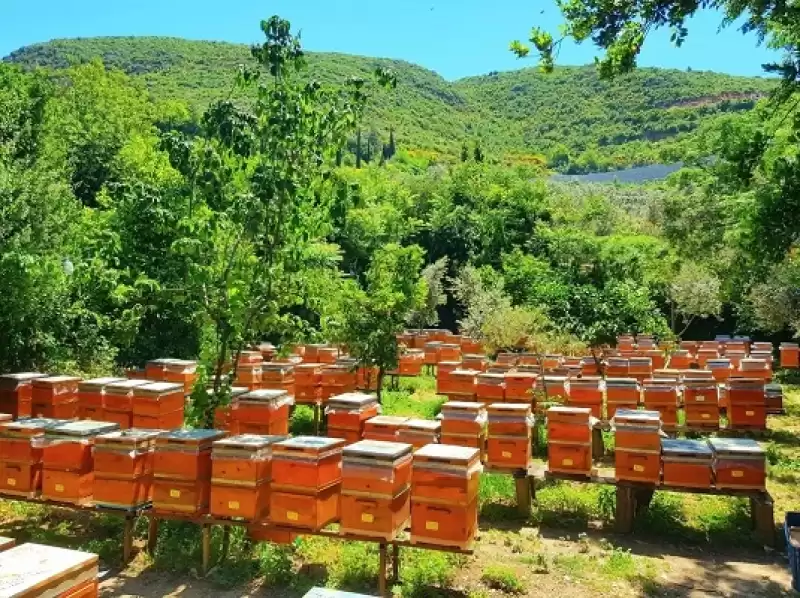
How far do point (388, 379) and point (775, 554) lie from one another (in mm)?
12868

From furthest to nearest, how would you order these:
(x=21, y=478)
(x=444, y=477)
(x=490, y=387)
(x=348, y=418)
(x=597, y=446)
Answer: (x=490, y=387)
(x=597, y=446)
(x=348, y=418)
(x=21, y=478)
(x=444, y=477)

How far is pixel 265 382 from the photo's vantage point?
13.0 metres

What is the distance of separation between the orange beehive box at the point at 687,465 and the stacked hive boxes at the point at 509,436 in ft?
5.90

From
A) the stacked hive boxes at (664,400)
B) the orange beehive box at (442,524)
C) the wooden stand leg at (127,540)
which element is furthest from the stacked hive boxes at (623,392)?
the wooden stand leg at (127,540)

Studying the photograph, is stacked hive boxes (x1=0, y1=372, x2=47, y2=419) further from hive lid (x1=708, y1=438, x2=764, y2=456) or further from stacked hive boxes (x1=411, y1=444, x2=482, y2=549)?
hive lid (x1=708, y1=438, x2=764, y2=456)

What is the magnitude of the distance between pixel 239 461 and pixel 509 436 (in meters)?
3.92

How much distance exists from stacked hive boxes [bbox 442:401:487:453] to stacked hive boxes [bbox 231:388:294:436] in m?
2.46

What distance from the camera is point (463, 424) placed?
968 cm

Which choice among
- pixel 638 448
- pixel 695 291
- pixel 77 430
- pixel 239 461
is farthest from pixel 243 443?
pixel 695 291

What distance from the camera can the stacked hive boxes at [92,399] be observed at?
1016 cm

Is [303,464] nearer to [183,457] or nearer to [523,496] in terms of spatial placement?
[183,457]

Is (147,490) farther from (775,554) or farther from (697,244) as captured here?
(697,244)

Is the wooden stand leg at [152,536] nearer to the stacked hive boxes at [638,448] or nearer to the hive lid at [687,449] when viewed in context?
the stacked hive boxes at [638,448]

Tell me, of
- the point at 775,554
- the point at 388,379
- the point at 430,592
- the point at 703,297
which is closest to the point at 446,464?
the point at 430,592
